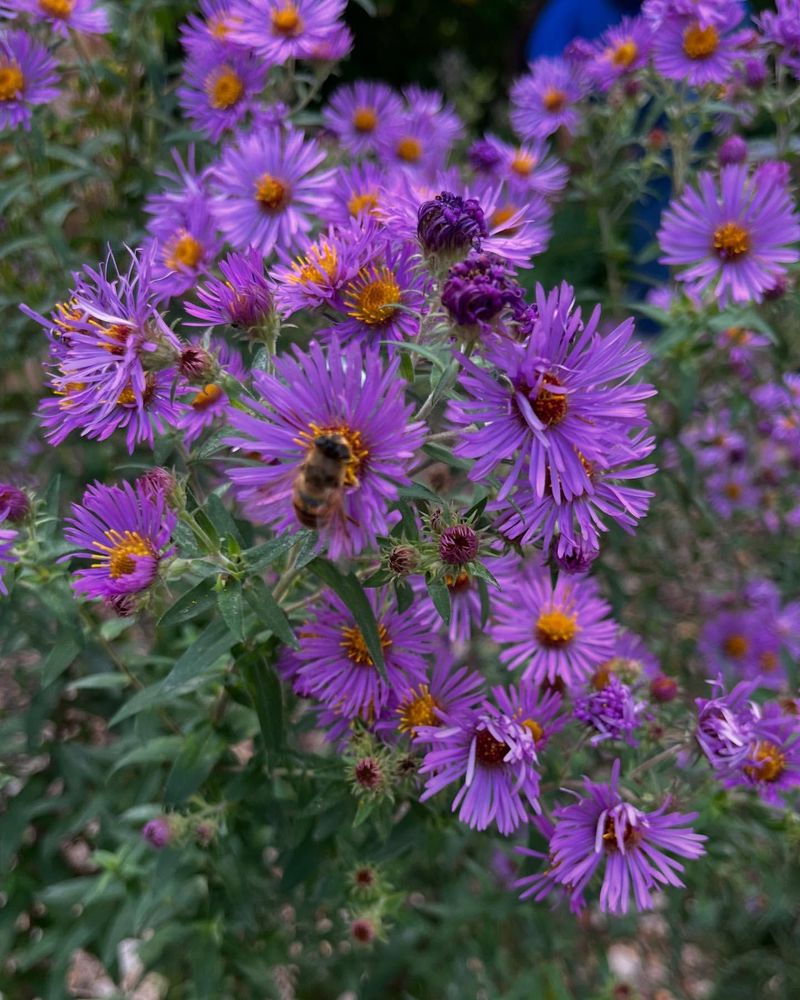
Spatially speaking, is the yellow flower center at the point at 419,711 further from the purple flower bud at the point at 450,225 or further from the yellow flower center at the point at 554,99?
the yellow flower center at the point at 554,99

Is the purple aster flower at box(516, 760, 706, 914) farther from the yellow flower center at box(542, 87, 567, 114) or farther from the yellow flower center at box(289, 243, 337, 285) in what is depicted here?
the yellow flower center at box(542, 87, 567, 114)

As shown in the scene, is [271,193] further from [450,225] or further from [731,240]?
[731,240]

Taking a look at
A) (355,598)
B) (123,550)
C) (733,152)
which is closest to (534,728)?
(355,598)

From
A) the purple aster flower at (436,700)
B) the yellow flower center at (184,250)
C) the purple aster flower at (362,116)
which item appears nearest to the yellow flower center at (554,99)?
the purple aster flower at (362,116)

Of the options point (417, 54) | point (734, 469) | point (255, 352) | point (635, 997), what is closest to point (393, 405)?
point (255, 352)

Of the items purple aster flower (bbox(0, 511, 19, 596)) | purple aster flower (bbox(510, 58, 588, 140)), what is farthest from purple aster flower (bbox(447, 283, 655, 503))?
purple aster flower (bbox(510, 58, 588, 140))

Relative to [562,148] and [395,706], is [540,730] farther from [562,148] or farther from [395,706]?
[562,148]
